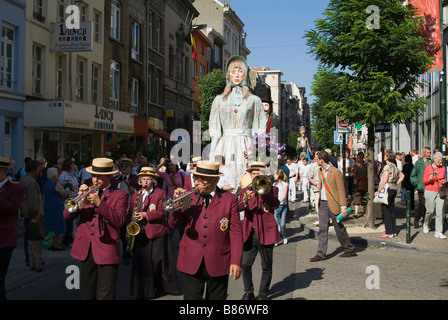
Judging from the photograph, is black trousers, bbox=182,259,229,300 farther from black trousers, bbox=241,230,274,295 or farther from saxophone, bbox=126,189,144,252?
black trousers, bbox=241,230,274,295

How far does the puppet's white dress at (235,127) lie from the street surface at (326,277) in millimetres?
2037

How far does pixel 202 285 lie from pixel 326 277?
379 centimetres

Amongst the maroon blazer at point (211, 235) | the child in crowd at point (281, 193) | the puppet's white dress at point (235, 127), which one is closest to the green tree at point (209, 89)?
the child in crowd at point (281, 193)

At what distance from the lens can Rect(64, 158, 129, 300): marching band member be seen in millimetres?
5332

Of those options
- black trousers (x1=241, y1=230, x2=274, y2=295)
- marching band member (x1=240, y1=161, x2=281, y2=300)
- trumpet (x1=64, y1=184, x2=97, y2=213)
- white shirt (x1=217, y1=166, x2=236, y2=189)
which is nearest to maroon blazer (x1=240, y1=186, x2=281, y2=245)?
marching band member (x1=240, y1=161, x2=281, y2=300)

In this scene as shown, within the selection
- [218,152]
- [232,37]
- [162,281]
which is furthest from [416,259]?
[232,37]

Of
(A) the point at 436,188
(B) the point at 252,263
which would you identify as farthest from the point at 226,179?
(A) the point at 436,188

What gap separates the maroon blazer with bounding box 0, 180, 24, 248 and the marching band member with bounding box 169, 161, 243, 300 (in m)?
2.43

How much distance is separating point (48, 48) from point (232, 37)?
45179 millimetres

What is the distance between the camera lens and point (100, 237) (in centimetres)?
542

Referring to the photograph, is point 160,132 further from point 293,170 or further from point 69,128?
point 293,170

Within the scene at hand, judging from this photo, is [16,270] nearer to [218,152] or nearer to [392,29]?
[218,152]

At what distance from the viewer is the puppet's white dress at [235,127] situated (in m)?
9.93

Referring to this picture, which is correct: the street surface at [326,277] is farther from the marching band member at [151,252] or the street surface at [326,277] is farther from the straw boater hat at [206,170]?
the straw boater hat at [206,170]
